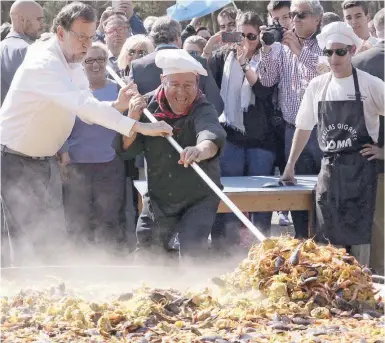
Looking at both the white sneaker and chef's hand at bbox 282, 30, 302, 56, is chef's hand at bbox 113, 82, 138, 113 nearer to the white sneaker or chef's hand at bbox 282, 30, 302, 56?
chef's hand at bbox 282, 30, 302, 56

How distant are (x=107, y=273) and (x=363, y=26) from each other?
4.59m

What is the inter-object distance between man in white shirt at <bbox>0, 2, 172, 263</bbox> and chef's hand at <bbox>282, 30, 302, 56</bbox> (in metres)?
2.28

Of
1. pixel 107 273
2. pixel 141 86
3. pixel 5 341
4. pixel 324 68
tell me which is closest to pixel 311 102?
pixel 324 68

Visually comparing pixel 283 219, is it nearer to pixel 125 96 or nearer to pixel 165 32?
pixel 165 32

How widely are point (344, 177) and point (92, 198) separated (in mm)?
2260

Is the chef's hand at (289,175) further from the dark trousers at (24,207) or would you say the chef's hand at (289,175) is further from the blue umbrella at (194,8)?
the blue umbrella at (194,8)

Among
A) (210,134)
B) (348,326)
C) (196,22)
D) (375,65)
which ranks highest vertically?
(196,22)

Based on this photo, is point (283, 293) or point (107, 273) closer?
point (283, 293)

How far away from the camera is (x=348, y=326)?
3.88 meters

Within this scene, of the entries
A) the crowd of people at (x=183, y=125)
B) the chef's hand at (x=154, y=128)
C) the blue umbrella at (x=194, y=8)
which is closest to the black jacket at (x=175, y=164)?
the crowd of people at (x=183, y=125)

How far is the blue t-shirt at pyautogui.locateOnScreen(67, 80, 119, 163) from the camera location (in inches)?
308

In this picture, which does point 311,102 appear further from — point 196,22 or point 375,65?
point 196,22

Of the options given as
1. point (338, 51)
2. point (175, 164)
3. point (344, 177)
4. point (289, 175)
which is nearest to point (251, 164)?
point (289, 175)

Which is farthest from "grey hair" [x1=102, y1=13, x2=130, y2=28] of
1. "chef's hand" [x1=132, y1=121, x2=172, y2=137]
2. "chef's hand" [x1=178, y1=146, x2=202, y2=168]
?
"chef's hand" [x1=178, y1=146, x2=202, y2=168]
